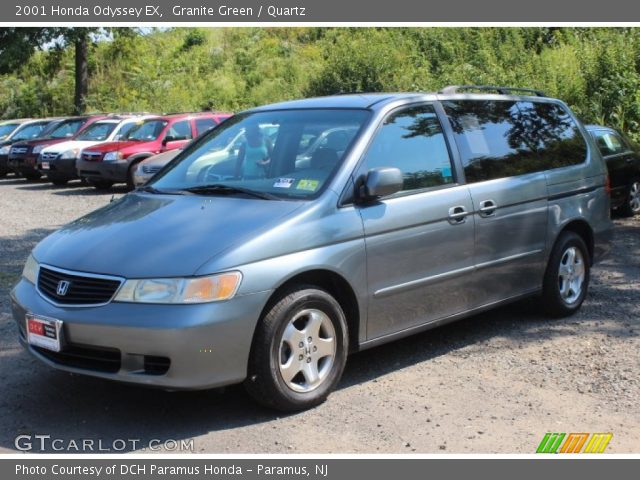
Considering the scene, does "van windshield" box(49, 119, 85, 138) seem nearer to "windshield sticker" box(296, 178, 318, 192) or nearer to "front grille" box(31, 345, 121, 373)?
"windshield sticker" box(296, 178, 318, 192)

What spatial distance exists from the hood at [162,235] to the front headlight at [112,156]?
12.9 m

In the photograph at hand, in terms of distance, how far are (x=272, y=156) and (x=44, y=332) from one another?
1.86 metres

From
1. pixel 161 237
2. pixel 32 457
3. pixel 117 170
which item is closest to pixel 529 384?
pixel 161 237

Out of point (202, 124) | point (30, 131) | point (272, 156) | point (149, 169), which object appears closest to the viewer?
point (272, 156)

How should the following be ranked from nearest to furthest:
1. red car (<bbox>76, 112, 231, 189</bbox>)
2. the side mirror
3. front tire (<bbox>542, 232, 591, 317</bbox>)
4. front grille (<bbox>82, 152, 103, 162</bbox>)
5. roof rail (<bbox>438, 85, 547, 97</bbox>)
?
1. the side mirror
2. roof rail (<bbox>438, 85, 547, 97</bbox>)
3. front tire (<bbox>542, 232, 591, 317</bbox>)
4. red car (<bbox>76, 112, 231, 189</bbox>)
5. front grille (<bbox>82, 152, 103, 162</bbox>)

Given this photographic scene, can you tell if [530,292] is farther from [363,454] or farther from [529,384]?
[363,454]

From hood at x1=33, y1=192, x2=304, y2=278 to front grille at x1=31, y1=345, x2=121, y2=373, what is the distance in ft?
1.39

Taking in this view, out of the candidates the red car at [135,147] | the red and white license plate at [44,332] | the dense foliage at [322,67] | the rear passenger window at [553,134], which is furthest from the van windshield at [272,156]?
the dense foliage at [322,67]

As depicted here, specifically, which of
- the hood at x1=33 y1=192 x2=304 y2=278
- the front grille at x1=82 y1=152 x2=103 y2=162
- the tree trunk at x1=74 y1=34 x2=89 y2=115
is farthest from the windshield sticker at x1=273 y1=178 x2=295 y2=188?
the tree trunk at x1=74 y1=34 x2=89 y2=115

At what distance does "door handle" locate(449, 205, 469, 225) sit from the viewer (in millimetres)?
5763

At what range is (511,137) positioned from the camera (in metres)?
6.59

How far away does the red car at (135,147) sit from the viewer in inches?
706

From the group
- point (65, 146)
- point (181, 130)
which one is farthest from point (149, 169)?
point (65, 146)

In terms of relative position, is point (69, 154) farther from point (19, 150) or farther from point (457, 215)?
point (457, 215)
